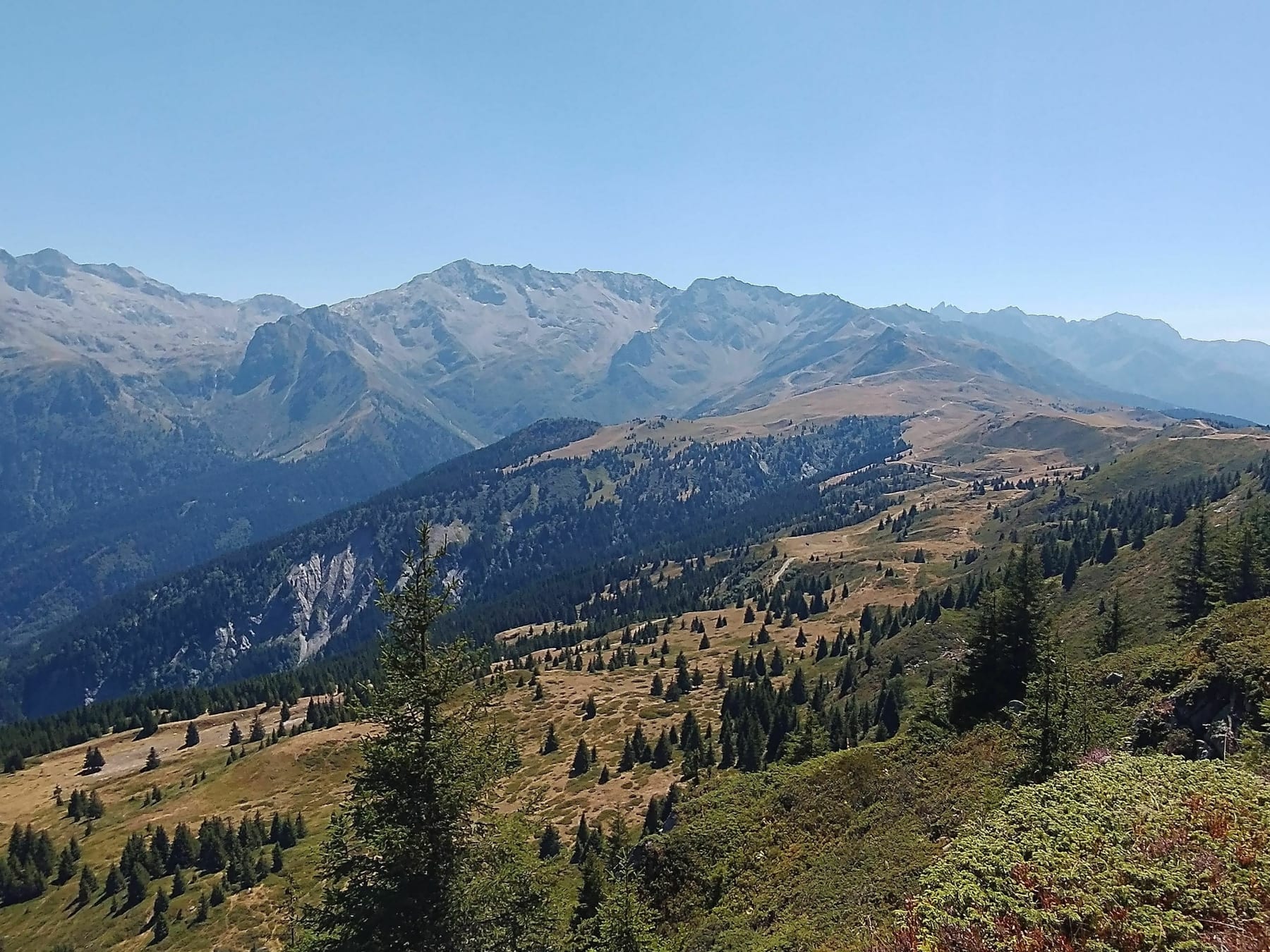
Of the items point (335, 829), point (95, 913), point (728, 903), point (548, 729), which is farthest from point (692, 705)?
point (335, 829)

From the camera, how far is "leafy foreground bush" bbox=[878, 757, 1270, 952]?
518 inches

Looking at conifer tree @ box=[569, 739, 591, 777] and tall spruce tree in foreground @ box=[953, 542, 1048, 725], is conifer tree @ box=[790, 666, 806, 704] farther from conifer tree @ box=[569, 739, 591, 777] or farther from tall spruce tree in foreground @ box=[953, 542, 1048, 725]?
tall spruce tree in foreground @ box=[953, 542, 1048, 725]

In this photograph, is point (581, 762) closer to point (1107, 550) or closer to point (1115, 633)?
point (1115, 633)

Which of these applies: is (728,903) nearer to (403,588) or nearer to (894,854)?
(894,854)

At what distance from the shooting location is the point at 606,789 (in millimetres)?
96125

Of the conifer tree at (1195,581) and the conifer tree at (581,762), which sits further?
the conifer tree at (581,762)

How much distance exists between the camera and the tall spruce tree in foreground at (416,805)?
21.9 m

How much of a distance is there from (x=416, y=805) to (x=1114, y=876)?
1921 centimetres

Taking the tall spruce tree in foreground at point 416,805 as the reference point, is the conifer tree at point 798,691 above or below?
below

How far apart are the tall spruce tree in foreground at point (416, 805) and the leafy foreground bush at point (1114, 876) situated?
13.6 m

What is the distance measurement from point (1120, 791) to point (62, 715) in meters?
258

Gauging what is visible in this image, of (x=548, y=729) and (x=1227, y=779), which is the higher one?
(x=1227, y=779)

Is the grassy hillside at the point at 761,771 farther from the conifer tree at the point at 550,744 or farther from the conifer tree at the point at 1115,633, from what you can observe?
the conifer tree at the point at 1115,633

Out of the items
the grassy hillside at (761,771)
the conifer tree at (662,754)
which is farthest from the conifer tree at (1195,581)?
the conifer tree at (662,754)
